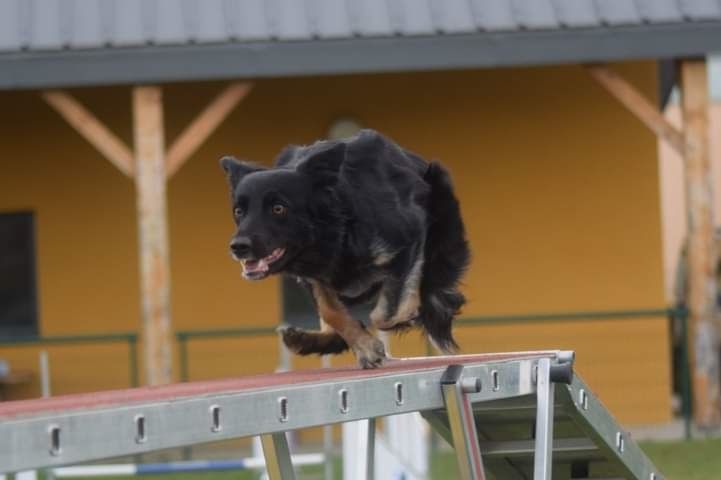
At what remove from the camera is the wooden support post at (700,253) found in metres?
11.8

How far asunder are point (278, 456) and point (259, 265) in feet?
1.87

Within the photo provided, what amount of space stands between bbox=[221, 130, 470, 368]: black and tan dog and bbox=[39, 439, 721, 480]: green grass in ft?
17.0

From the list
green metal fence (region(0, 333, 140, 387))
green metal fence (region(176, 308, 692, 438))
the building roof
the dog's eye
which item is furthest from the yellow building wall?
the dog's eye

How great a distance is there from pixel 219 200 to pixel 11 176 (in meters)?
1.91

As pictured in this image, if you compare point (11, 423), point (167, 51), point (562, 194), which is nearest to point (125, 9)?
point (167, 51)

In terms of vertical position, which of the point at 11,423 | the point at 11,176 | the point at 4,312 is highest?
the point at 11,176

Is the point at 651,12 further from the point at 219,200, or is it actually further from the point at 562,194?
the point at 219,200

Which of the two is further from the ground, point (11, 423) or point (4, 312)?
point (4, 312)

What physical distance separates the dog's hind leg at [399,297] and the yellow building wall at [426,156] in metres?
8.59

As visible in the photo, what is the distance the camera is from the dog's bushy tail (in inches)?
211

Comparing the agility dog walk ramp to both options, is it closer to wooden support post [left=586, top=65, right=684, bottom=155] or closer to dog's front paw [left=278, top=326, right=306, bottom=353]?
dog's front paw [left=278, top=326, right=306, bottom=353]

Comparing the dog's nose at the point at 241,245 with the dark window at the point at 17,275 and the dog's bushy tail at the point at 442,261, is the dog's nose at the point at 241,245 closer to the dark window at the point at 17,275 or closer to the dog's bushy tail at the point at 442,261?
the dog's bushy tail at the point at 442,261

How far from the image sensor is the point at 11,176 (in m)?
13.9

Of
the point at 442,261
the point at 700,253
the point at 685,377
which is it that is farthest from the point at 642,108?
the point at 442,261
